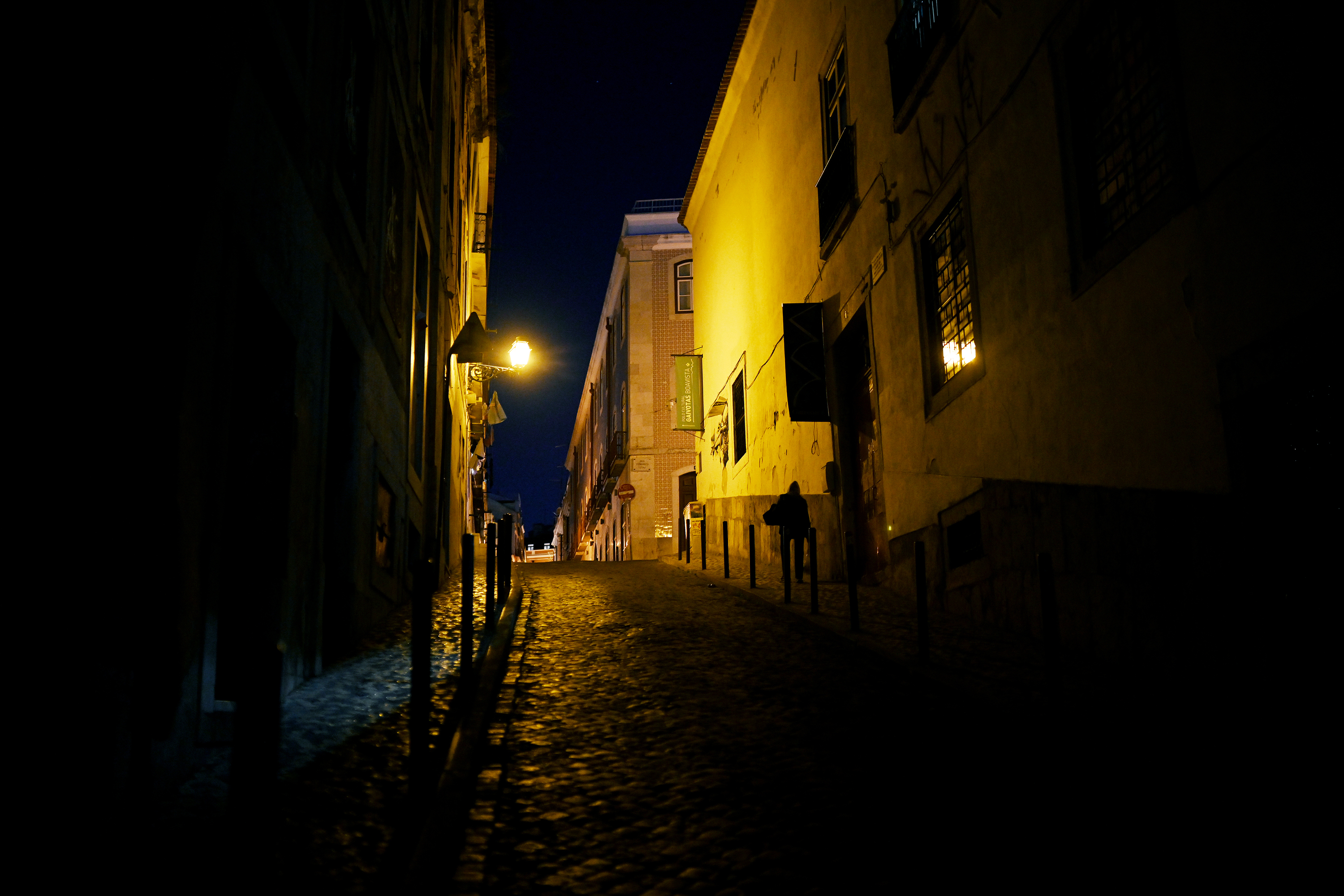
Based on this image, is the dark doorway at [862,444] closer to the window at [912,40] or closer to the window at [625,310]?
the window at [912,40]

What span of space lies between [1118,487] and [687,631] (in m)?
4.05

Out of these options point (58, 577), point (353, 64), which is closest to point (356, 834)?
point (58, 577)

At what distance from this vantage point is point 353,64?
26.3 ft

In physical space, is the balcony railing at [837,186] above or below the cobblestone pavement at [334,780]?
above

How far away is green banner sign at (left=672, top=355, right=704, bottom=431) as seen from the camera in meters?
24.1

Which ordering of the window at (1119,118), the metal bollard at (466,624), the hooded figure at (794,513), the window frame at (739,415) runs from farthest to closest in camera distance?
1. the window frame at (739,415)
2. the hooded figure at (794,513)
3. the window at (1119,118)
4. the metal bollard at (466,624)

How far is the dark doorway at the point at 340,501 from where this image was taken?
7.07 metres

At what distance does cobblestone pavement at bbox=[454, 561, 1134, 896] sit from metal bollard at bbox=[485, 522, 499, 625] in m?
0.88

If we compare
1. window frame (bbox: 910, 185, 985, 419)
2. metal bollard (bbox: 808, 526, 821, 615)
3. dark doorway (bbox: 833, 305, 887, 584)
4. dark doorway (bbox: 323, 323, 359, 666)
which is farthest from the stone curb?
dark doorway (bbox: 833, 305, 887, 584)

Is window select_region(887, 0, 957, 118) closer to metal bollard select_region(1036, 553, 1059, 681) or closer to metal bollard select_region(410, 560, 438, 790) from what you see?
metal bollard select_region(1036, 553, 1059, 681)

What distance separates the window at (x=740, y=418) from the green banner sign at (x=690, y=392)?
3.95m

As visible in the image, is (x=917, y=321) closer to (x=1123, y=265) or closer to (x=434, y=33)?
(x=1123, y=265)

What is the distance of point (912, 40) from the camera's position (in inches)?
394

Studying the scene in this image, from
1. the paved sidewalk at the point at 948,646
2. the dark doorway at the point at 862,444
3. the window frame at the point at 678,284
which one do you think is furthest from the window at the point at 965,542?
the window frame at the point at 678,284
